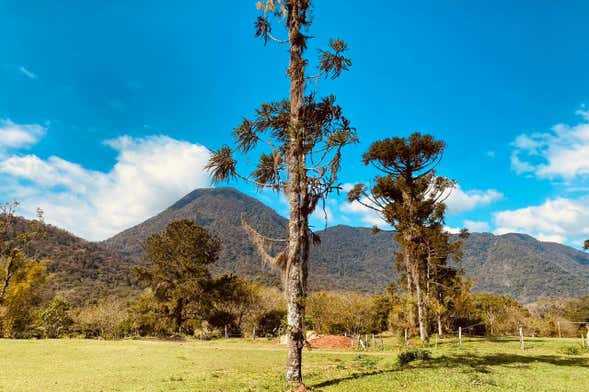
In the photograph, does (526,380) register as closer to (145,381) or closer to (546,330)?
(145,381)

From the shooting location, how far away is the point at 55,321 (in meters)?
42.1

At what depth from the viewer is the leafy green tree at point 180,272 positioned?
140 ft

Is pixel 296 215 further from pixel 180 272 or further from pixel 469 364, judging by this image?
pixel 180 272

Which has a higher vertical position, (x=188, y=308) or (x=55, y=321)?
(x=188, y=308)

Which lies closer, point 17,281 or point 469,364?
point 469,364

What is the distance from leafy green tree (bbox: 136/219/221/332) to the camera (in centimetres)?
4266

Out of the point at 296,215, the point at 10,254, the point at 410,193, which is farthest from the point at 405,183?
the point at 10,254

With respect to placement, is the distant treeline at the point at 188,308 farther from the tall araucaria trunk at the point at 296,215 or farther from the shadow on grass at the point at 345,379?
the tall araucaria trunk at the point at 296,215

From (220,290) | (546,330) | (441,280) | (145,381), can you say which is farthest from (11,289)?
(546,330)

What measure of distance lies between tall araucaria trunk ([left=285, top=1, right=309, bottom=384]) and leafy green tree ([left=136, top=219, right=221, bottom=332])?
3325cm

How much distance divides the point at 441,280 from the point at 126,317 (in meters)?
Result: 37.1

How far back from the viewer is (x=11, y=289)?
38.7 meters

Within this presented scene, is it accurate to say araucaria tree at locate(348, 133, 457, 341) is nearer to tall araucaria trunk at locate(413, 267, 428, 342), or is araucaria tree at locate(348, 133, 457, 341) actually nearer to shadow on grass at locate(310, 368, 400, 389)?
tall araucaria trunk at locate(413, 267, 428, 342)

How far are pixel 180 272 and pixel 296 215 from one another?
35.5 metres
